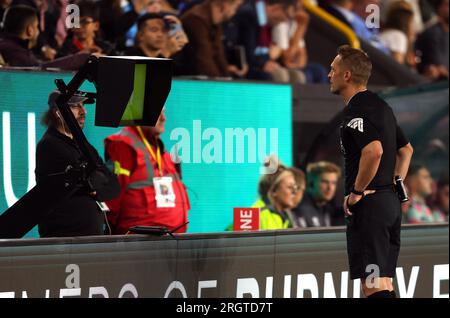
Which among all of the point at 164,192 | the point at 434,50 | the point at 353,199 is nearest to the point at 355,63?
the point at 353,199

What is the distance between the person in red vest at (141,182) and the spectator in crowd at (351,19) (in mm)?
5339

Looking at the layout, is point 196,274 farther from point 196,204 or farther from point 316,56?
point 316,56

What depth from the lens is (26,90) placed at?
797 cm

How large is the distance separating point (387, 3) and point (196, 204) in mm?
6775

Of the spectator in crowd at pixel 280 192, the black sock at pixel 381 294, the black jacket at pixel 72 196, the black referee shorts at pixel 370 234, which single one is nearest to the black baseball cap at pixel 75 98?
the black jacket at pixel 72 196

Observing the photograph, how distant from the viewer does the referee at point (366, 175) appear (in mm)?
7066

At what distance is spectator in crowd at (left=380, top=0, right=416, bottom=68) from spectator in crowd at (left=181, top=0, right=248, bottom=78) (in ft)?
11.6

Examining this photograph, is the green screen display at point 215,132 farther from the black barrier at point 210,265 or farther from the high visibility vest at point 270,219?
the black barrier at point 210,265

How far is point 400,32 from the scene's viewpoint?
45.1 feet

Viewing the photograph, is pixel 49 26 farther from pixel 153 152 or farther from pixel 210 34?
pixel 210 34

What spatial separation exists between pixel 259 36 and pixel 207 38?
4.75ft

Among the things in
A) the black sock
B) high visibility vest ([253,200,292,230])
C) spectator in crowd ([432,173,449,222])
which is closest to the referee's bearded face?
the black sock

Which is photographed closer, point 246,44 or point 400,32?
point 246,44

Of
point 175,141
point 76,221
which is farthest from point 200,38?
point 76,221
